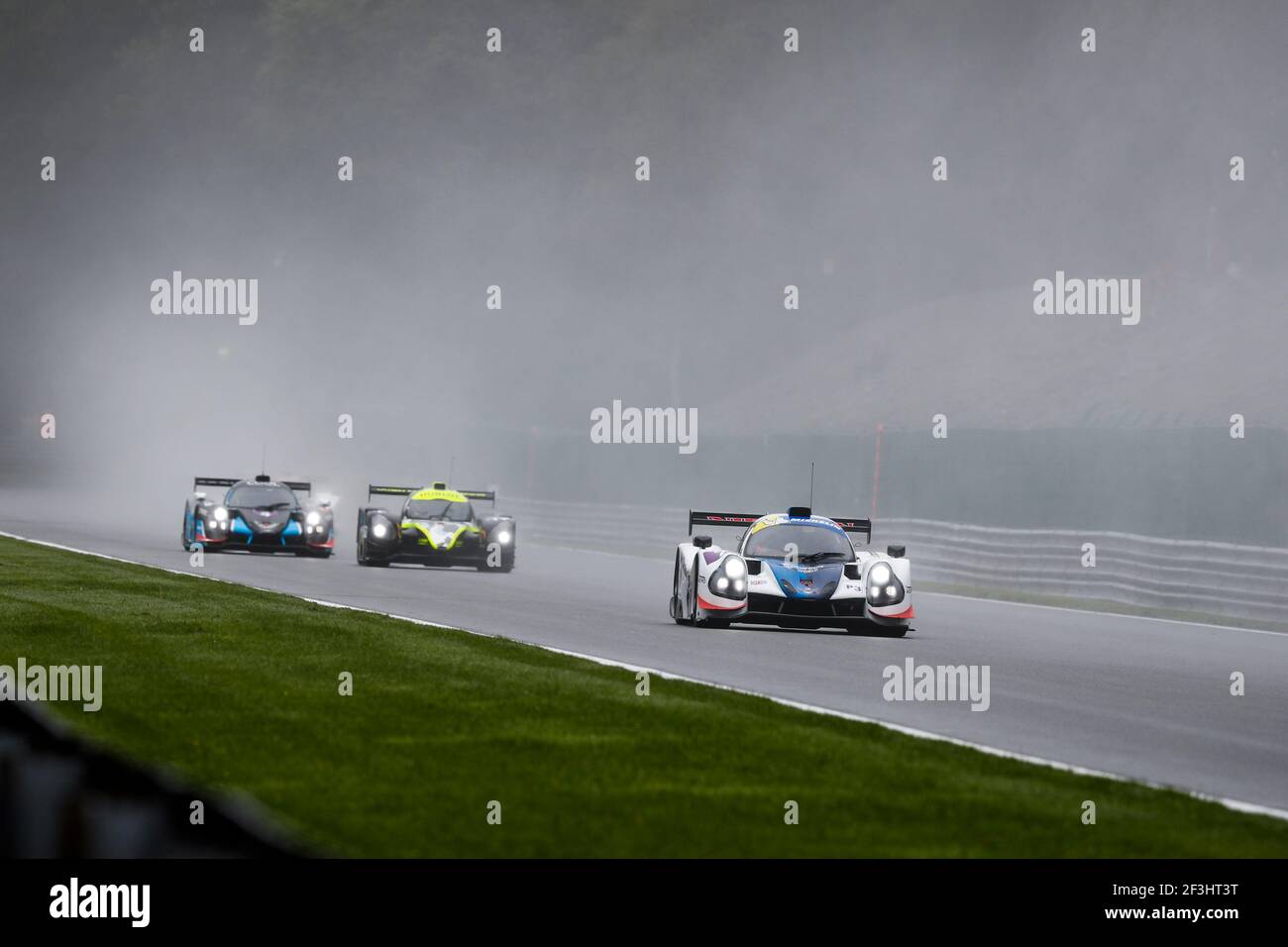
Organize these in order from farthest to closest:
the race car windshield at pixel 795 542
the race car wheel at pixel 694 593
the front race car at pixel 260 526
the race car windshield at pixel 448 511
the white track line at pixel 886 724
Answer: the front race car at pixel 260 526, the race car windshield at pixel 448 511, the race car windshield at pixel 795 542, the race car wheel at pixel 694 593, the white track line at pixel 886 724

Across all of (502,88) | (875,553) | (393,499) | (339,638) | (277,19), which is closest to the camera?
(339,638)

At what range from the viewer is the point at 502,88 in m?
83.1

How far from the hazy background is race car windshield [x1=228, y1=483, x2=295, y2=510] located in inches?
420

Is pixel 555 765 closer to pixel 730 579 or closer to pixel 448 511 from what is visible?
pixel 730 579

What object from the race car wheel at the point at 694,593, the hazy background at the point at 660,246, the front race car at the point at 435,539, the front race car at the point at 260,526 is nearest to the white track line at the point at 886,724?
the race car wheel at the point at 694,593

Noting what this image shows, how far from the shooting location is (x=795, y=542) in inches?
626

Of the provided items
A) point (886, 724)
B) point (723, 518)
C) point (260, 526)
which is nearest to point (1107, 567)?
point (723, 518)

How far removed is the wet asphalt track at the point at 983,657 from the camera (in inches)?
357

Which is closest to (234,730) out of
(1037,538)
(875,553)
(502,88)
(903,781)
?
(903,781)

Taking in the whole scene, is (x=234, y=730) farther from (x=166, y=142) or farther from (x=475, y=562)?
(x=166, y=142)

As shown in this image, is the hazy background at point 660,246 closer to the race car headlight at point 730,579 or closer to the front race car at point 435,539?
the front race car at point 435,539

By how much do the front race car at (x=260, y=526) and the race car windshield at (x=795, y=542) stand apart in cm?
962

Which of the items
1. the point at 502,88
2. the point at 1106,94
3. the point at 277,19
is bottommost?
the point at 1106,94
